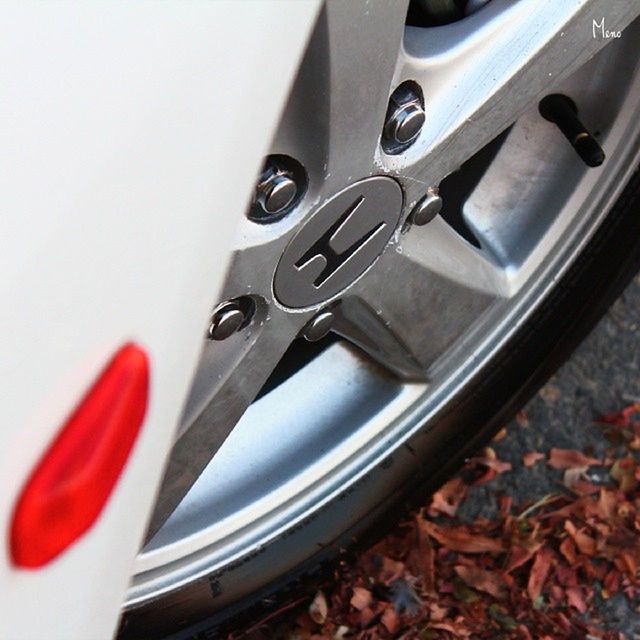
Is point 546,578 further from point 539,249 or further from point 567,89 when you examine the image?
point 567,89

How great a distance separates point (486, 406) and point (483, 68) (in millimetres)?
602

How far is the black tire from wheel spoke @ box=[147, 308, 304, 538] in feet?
0.84

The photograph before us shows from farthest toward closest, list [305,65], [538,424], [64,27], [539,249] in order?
1. [538,424]
2. [539,249]
3. [305,65]
4. [64,27]

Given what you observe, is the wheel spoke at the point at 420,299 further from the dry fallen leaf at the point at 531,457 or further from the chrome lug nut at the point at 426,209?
the dry fallen leaf at the point at 531,457

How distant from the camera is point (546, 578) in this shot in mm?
1827

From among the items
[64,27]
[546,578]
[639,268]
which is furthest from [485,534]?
[64,27]

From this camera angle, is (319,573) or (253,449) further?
(319,573)

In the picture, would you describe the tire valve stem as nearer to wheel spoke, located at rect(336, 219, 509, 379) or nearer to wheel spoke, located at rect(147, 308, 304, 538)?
wheel spoke, located at rect(336, 219, 509, 379)

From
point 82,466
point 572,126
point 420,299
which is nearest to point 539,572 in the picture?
point 420,299

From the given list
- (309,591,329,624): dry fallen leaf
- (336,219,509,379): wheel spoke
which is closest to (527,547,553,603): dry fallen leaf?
(309,591,329,624): dry fallen leaf

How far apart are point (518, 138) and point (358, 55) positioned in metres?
0.55

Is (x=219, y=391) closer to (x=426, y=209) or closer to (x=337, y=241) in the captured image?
(x=337, y=241)

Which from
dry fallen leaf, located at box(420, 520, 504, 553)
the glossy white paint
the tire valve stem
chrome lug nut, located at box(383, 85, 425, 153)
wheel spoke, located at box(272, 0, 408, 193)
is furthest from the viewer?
dry fallen leaf, located at box(420, 520, 504, 553)

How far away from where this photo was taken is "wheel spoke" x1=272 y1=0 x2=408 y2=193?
3.41 feet
